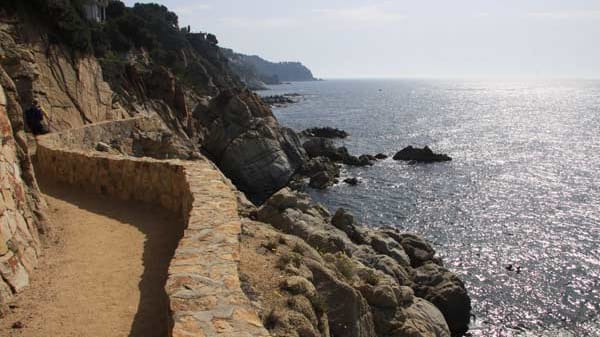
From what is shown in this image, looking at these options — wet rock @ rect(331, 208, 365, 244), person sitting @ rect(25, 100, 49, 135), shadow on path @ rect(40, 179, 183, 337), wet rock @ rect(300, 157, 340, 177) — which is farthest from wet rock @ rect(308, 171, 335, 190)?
shadow on path @ rect(40, 179, 183, 337)

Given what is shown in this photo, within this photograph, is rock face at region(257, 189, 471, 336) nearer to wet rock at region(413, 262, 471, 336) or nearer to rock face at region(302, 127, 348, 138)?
wet rock at region(413, 262, 471, 336)

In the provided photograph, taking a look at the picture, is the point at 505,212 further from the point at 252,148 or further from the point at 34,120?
the point at 34,120

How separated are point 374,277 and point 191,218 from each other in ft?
27.1

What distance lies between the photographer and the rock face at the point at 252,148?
47.6 meters

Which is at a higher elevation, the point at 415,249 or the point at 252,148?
the point at 252,148

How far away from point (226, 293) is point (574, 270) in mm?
29479

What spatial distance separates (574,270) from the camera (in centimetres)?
2956

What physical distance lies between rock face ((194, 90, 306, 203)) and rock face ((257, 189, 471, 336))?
20.1m

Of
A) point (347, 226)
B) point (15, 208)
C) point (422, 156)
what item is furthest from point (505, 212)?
point (15, 208)

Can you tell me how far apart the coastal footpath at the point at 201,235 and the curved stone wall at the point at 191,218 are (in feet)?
0.09

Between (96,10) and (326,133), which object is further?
(326,133)

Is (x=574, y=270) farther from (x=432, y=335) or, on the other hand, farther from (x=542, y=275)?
(x=432, y=335)

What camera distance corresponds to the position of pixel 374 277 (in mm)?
15930

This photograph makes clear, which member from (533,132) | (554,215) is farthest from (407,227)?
(533,132)
